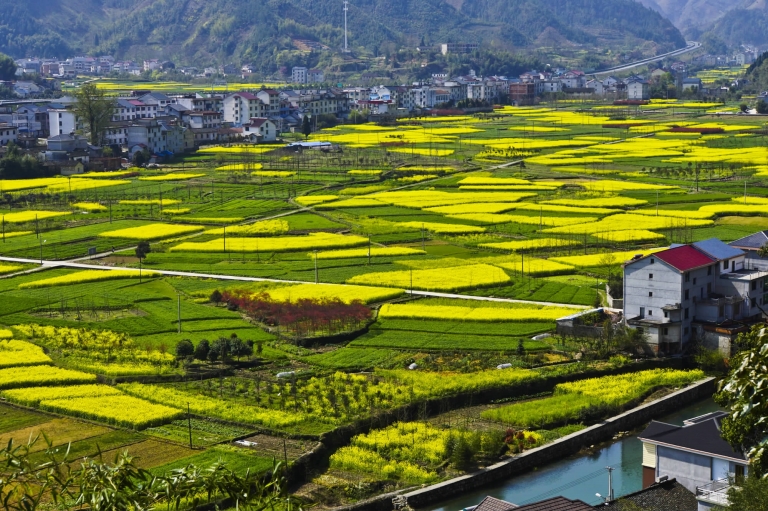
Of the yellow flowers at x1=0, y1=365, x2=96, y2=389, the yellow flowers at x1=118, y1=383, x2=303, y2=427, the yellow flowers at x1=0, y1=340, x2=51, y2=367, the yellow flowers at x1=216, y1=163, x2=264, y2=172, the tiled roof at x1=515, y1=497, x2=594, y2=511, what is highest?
the yellow flowers at x1=216, y1=163, x2=264, y2=172

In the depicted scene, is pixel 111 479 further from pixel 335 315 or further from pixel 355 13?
pixel 355 13

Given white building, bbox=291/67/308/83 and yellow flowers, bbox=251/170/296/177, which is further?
white building, bbox=291/67/308/83

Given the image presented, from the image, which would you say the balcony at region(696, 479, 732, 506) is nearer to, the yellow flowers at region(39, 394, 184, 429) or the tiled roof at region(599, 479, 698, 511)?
the tiled roof at region(599, 479, 698, 511)

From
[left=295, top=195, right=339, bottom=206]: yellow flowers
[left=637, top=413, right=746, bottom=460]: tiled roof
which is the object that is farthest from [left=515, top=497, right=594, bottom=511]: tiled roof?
[left=295, top=195, right=339, bottom=206]: yellow flowers

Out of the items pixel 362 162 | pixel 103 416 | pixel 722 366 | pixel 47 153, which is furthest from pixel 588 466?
pixel 47 153

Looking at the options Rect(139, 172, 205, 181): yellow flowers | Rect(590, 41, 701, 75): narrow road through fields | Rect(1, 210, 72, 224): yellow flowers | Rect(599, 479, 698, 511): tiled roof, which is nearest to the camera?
Rect(599, 479, 698, 511): tiled roof
